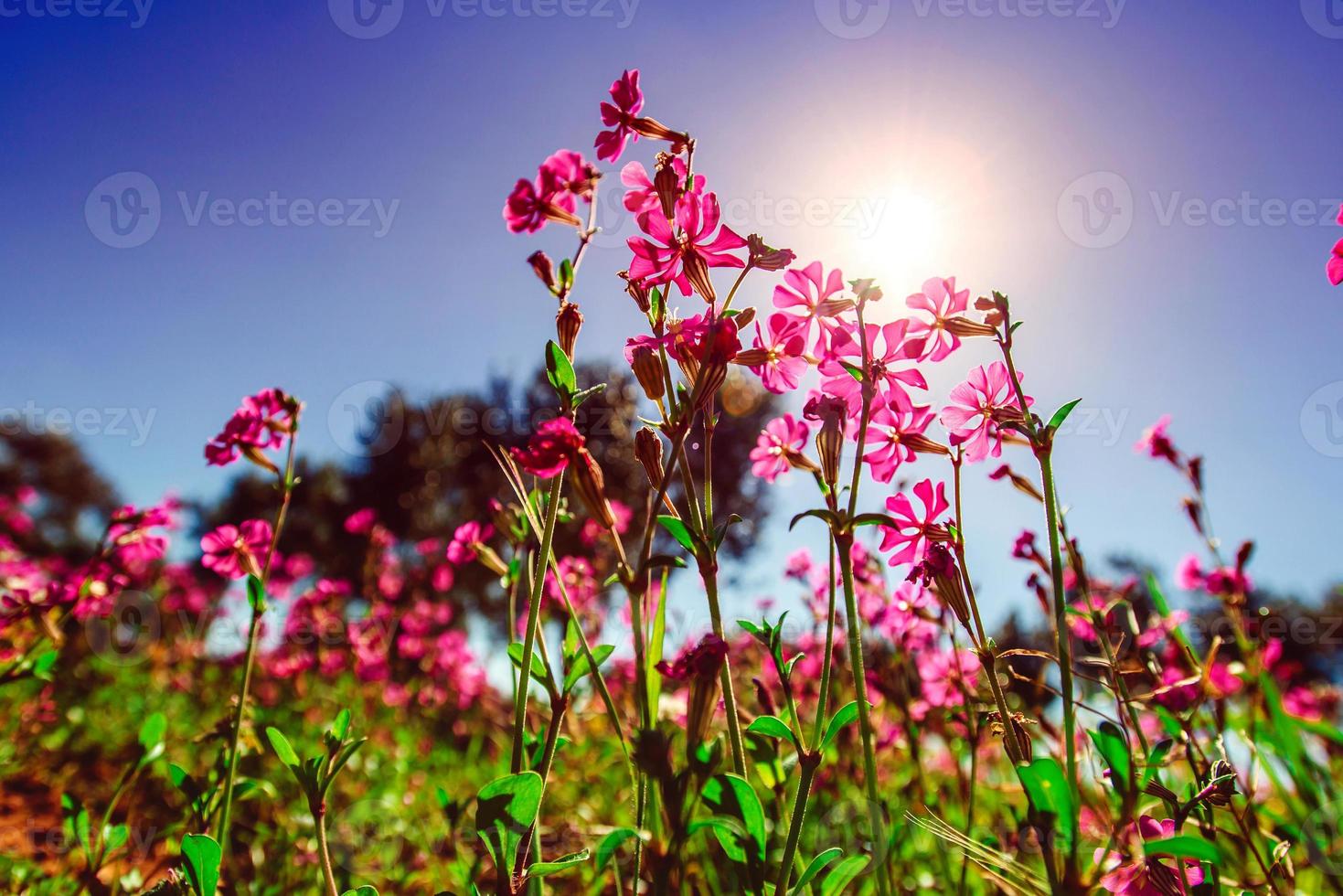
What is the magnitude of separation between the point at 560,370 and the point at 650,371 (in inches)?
5.3

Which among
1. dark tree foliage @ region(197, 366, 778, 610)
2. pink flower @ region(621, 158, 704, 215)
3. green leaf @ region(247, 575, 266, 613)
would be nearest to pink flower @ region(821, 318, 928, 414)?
pink flower @ region(621, 158, 704, 215)

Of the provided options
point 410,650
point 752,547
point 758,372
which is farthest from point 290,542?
point 758,372

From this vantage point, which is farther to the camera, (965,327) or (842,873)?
(965,327)

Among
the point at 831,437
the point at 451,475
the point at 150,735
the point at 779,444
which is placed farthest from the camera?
the point at 451,475

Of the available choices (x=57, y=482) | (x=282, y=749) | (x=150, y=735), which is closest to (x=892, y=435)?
(x=282, y=749)

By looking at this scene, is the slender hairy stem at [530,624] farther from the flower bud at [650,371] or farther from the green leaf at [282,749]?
the green leaf at [282,749]

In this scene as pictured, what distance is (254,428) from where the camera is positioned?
5.63ft

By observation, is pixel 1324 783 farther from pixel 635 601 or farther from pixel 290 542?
pixel 290 542

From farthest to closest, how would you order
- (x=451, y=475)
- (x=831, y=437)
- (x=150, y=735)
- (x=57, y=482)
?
(x=57, y=482)
(x=451, y=475)
(x=150, y=735)
(x=831, y=437)

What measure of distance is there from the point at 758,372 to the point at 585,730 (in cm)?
416

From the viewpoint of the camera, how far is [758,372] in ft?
4.01

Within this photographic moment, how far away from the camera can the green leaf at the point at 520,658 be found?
1.15 metres

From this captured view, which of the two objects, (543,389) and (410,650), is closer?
(410,650)

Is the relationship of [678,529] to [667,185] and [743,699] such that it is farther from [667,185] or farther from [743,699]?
[743,699]
